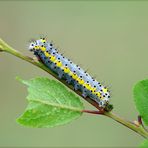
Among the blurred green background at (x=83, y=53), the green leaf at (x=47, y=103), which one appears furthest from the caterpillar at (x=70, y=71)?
the blurred green background at (x=83, y=53)

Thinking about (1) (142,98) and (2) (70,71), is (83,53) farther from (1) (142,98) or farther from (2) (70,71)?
(1) (142,98)

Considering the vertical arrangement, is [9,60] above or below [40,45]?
above

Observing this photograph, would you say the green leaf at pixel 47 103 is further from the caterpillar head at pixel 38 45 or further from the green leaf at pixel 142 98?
the caterpillar head at pixel 38 45

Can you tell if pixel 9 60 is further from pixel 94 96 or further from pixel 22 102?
pixel 94 96

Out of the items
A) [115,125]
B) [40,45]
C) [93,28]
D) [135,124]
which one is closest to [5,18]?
[93,28]

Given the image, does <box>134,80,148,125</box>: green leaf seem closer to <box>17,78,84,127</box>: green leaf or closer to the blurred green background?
<box>17,78,84,127</box>: green leaf

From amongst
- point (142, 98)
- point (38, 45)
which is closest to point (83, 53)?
point (38, 45)

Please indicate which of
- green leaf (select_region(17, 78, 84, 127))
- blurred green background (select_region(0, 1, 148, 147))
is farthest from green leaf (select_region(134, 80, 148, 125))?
blurred green background (select_region(0, 1, 148, 147))
